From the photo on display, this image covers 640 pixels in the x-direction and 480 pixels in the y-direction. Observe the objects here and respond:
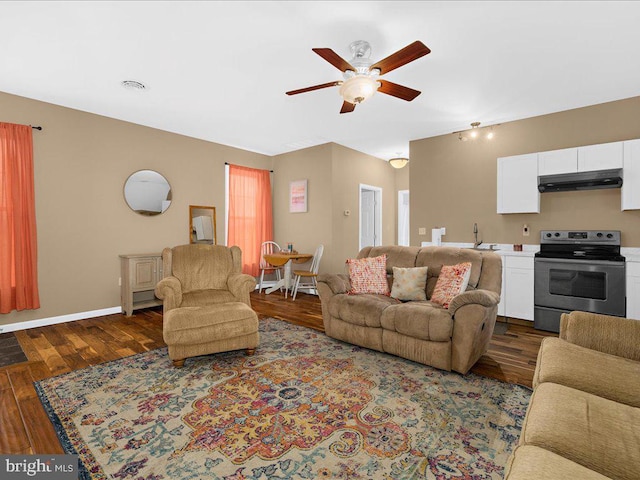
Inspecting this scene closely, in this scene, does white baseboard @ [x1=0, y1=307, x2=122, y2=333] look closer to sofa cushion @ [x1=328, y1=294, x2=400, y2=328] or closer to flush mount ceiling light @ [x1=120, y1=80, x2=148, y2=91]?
flush mount ceiling light @ [x1=120, y1=80, x2=148, y2=91]

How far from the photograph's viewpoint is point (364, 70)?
2.62 meters

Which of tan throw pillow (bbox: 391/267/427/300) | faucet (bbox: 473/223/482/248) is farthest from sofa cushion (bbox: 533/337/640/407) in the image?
faucet (bbox: 473/223/482/248)

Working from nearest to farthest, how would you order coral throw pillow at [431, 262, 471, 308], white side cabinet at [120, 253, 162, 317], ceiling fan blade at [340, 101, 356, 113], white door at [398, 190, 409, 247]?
1. coral throw pillow at [431, 262, 471, 308]
2. ceiling fan blade at [340, 101, 356, 113]
3. white side cabinet at [120, 253, 162, 317]
4. white door at [398, 190, 409, 247]

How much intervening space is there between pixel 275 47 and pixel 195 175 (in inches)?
122

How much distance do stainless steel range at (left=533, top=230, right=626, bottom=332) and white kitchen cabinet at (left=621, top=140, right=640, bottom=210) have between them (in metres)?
0.38

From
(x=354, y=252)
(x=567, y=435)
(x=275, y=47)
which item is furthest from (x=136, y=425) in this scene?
(x=354, y=252)

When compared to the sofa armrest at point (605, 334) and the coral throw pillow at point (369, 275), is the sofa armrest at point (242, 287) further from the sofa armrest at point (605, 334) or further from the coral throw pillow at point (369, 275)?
the sofa armrest at point (605, 334)

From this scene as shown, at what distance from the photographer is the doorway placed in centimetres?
674

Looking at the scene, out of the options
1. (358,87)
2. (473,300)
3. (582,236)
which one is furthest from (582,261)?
(358,87)

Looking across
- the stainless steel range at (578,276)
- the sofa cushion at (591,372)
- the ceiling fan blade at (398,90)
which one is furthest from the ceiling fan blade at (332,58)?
the stainless steel range at (578,276)

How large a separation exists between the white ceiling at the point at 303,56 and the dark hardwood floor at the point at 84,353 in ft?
8.88

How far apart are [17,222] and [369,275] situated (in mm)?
4015

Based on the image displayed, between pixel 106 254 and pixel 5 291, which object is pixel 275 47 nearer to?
pixel 106 254

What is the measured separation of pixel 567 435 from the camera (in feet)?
3.44
